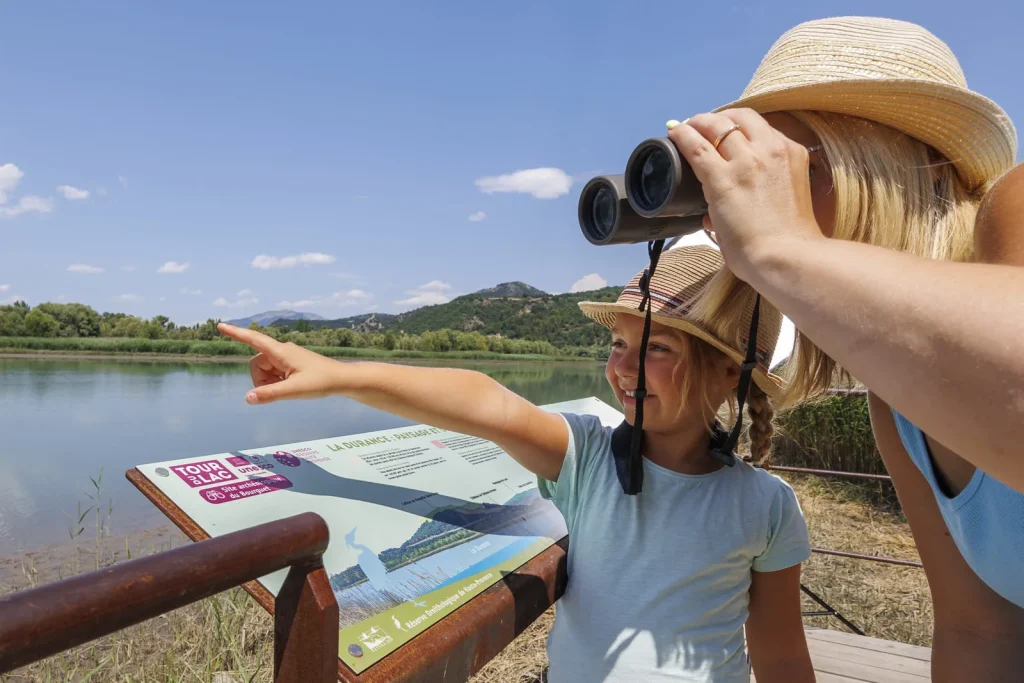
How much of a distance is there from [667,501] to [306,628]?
2.73 feet

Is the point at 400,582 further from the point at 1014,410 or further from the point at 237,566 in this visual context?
the point at 1014,410

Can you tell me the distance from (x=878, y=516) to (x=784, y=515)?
508cm

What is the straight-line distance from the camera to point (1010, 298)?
1.42ft

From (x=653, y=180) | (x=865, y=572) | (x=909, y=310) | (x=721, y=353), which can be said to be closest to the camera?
(x=909, y=310)

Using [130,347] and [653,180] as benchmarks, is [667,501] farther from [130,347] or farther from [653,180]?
[130,347]

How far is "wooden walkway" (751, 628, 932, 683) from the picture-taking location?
2.13m

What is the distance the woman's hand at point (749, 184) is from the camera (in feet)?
2.07

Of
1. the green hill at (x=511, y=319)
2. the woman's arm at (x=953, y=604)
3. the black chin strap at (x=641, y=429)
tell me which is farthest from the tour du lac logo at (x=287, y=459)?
the green hill at (x=511, y=319)

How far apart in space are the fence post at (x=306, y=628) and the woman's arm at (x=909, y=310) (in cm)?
54

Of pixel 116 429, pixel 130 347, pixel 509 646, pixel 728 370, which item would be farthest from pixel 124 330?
pixel 728 370

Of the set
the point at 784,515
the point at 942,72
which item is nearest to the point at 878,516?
the point at 784,515

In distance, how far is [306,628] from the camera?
650 mm

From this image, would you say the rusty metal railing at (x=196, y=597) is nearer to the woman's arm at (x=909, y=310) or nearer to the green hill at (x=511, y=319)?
the woman's arm at (x=909, y=310)

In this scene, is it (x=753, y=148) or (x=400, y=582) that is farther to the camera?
(x=400, y=582)
